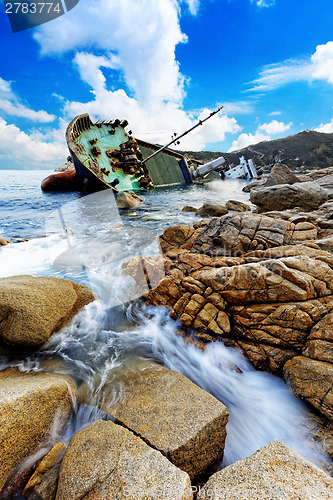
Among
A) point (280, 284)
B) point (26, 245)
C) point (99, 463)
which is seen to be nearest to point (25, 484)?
point (99, 463)

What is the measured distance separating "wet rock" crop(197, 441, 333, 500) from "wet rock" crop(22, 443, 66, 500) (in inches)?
60.4

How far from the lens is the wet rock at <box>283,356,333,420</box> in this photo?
9.46 feet

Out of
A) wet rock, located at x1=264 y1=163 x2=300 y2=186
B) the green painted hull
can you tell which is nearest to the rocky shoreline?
wet rock, located at x1=264 y1=163 x2=300 y2=186

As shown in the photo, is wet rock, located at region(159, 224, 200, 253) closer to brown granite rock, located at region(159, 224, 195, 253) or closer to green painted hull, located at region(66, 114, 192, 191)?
brown granite rock, located at region(159, 224, 195, 253)

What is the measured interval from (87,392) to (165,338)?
6.00 feet

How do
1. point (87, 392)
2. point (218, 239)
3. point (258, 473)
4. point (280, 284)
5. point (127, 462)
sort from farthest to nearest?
1. point (218, 239)
2. point (280, 284)
3. point (87, 392)
4. point (127, 462)
5. point (258, 473)

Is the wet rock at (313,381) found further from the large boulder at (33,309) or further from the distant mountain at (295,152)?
the distant mountain at (295,152)

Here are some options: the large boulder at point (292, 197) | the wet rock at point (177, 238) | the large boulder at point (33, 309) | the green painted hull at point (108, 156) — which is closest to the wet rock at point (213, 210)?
the large boulder at point (292, 197)

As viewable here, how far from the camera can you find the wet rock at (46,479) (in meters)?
2.07

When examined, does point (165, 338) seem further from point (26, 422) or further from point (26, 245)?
point (26, 245)

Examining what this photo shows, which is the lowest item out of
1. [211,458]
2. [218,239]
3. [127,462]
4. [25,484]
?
[211,458]

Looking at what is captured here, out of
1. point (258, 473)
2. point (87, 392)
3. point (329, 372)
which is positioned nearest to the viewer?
point (258, 473)

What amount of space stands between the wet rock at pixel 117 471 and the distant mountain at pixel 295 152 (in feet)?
316

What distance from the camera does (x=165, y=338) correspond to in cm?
467
